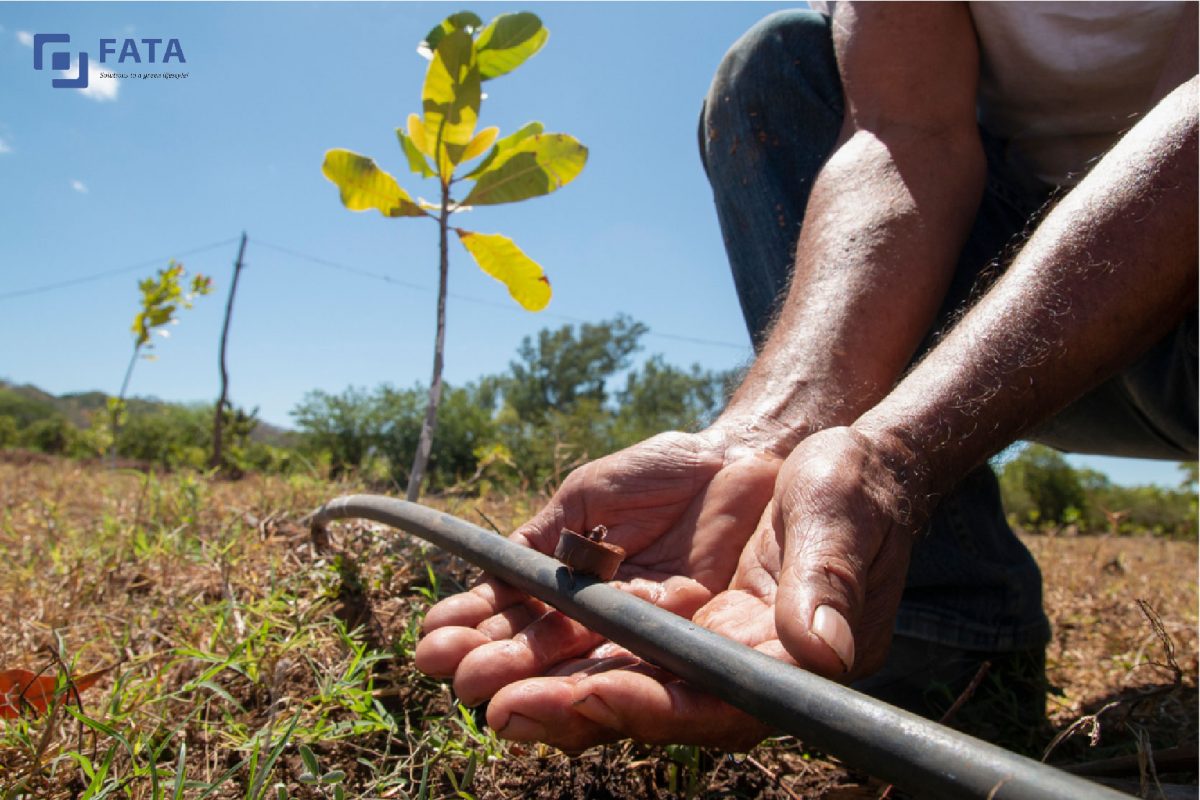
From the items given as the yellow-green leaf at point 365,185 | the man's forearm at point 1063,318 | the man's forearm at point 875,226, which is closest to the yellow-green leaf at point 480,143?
the yellow-green leaf at point 365,185

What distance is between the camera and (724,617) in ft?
3.47

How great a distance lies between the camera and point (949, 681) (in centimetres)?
165

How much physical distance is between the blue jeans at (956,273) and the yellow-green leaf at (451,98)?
730 mm

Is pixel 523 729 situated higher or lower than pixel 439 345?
lower

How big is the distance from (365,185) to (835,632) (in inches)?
74.4

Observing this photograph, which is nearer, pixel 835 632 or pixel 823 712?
pixel 823 712

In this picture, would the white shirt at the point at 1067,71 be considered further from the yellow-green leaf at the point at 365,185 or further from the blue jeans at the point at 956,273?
the yellow-green leaf at the point at 365,185

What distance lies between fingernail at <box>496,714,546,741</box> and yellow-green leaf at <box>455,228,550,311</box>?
152cm

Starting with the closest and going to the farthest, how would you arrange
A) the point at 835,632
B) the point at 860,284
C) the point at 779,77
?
the point at 835,632 → the point at 860,284 → the point at 779,77

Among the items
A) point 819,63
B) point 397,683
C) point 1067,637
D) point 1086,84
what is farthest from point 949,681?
point 819,63

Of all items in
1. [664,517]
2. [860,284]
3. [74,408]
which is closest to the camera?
[664,517]

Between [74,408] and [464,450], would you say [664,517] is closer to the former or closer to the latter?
[464,450]

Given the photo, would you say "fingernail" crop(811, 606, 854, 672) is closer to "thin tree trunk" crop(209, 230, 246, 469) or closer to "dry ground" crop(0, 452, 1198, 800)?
"dry ground" crop(0, 452, 1198, 800)

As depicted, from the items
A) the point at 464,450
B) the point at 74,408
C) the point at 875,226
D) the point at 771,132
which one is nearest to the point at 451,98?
the point at 771,132
